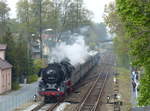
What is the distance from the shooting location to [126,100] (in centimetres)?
3300

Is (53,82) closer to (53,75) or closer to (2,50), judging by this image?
(53,75)

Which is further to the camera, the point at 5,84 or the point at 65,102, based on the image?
the point at 5,84

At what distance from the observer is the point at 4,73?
130ft

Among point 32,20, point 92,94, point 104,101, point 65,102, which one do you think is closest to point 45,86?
point 65,102

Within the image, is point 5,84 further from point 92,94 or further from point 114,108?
point 114,108

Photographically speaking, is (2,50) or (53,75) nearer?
(53,75)

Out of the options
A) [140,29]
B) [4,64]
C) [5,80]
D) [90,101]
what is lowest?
[90,101]

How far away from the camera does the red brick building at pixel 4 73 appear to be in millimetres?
38688

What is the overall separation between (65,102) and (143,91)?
14.5 m

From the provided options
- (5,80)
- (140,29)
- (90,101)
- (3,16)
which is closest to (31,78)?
(5,80)

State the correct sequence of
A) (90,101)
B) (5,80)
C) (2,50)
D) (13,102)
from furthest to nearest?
(2,50), (5,80), (90,101), (13,102)

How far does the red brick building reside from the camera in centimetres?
3869

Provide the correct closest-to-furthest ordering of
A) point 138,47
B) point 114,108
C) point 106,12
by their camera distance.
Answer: point 138,47 → point 114,108 → point 106,12

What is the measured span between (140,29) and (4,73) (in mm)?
24157
